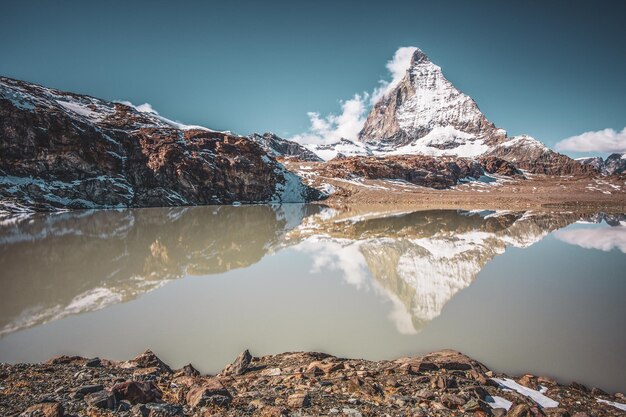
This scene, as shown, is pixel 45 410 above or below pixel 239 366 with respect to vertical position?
above

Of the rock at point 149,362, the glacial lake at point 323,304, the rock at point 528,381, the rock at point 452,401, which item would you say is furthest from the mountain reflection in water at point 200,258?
the rock at point 149,362

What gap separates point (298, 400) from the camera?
5727mm

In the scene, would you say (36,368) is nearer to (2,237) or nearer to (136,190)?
(2,237)

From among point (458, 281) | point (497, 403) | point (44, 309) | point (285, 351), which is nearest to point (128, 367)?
point (285, 351)

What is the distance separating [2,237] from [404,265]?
30941mm

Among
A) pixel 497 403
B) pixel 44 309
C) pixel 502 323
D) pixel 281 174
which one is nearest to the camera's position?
pixel 497 403

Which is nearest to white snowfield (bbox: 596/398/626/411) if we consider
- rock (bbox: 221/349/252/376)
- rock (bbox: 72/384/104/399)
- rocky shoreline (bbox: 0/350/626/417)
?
rocky shoreline (bbox: 0/350/626/417)

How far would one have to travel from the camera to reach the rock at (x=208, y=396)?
5.63 metres

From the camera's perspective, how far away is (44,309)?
37.2 feet

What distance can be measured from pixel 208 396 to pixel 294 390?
5.32 ft

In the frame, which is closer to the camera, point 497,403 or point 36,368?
point 497,403

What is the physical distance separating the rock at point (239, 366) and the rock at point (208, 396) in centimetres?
151

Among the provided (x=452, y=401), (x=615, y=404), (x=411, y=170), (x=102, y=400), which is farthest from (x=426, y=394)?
(x=411, y=170)

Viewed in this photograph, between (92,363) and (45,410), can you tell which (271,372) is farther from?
(92,363)
